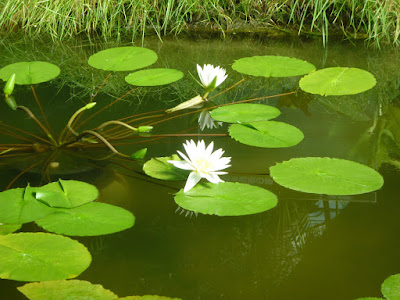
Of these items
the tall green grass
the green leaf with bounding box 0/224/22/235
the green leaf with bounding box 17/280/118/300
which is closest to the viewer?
the green leaf with bounding box 17/280/118/300

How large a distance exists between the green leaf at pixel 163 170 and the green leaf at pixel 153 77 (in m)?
0.64

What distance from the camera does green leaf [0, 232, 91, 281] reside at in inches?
47.0

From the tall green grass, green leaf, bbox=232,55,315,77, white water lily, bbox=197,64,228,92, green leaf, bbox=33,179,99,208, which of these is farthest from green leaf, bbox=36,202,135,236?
the tall green grass

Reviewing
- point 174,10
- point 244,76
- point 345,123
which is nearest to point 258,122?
point 345,123

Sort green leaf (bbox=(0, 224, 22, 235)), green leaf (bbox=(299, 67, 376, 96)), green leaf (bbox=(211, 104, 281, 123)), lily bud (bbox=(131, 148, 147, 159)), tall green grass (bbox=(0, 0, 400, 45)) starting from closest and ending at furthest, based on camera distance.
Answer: green leaf (bbox=(0, 224, 22, 235))
lily bud (bbox=(131, 148, 147, 159))
green leaf (bbox=(211, 104, 281, 123))
green leaf (bbox=(299, 67, 376, 96))
tall green grass (bbox=(0, 0, 400, 45))

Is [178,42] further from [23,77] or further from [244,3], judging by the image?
[23,77]

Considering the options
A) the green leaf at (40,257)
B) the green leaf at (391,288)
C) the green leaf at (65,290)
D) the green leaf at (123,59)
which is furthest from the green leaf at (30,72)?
the green leaf at (391,288)

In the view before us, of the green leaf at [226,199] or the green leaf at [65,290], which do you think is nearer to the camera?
the green leaf at [65,290]

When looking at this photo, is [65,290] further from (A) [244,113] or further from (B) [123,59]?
(B) [123,59]

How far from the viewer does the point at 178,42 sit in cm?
306

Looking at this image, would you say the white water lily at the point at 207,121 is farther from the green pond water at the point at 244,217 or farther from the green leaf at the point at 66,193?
the green leaf at the point at 66,193

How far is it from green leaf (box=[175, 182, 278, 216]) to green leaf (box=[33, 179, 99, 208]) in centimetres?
24

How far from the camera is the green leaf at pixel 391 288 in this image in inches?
45.3

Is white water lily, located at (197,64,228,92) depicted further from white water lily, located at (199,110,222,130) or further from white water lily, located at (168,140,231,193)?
white water lily, located at (168,140,231,193)
